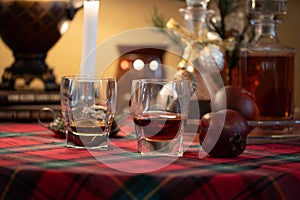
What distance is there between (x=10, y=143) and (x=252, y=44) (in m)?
0.53

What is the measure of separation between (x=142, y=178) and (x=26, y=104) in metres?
0.72

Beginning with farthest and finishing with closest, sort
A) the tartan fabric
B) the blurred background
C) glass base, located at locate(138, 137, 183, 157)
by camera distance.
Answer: the blurred background < glass base, located at locate(138, 137, 183, 157) < the tartan fabric

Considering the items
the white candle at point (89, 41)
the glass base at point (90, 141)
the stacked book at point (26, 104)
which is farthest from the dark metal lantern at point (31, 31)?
the glass base at point (90, 141)

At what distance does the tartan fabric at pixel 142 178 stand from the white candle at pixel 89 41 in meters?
0.22

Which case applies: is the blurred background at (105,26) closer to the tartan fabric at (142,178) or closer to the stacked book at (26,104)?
the stacked book at (26,104)

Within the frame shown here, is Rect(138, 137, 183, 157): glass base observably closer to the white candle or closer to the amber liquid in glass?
the white candle

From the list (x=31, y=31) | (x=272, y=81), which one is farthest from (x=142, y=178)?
(x=31, y=31)

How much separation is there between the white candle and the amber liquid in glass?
13.3 inches

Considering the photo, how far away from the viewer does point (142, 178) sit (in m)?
0.74

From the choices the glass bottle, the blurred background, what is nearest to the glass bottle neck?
the glass bottle

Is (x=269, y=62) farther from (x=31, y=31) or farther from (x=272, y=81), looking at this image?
(x=31, y=31)

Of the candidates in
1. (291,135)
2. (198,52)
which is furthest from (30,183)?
(198,52)

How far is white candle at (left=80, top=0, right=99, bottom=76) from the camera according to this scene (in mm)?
1081

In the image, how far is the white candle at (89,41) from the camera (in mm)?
1081
